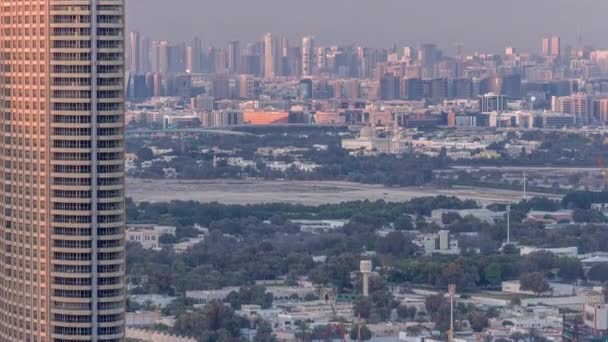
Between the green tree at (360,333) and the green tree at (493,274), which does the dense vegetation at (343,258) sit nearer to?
the green tree at (493,274)

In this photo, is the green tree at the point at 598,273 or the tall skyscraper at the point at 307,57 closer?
the green tree at the point at 598,273

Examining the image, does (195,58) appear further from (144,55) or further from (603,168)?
(603,168)

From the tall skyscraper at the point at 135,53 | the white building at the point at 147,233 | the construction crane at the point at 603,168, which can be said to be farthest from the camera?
the tall skyscraper at the point at 135,53

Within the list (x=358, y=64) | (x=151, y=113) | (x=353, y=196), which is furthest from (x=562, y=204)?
(x=358, y=64)

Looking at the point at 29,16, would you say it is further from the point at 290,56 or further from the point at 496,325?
the point at 290,56

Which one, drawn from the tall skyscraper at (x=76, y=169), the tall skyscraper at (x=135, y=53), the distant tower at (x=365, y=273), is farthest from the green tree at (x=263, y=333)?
the tall skyscraper at (x=135, y=53)

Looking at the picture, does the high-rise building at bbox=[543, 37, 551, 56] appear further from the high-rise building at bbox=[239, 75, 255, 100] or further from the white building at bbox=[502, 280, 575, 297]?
the white building at bbox=[502, 280, 575, 297]
